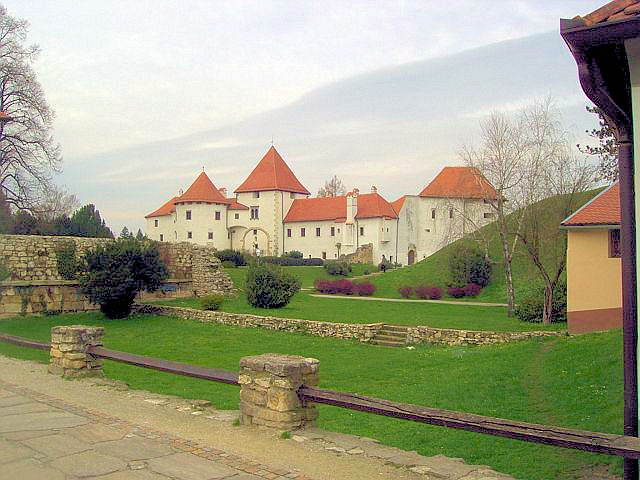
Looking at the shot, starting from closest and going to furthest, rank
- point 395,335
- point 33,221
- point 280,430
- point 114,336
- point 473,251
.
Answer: point 280,430 < point 114,336 < point 395,335 < point 33,221 < point 473,251

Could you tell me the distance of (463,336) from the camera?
2022 cm

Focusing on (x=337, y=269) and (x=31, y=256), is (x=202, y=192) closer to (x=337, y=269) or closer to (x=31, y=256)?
(x=337, y=269)

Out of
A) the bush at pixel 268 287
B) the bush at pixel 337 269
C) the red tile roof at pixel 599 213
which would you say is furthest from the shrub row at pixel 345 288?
the red tile roof at pixel 599 213

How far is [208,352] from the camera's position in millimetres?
16312

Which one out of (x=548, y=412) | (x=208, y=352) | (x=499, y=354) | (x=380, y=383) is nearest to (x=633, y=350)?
(x=548, y=412)

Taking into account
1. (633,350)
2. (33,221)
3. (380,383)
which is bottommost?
(380,383)

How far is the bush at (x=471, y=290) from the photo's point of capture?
124ft

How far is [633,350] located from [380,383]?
26.9 ft

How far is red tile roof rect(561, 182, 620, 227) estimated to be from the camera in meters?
18.7

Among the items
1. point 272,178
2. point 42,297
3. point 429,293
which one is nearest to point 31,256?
point 42,297

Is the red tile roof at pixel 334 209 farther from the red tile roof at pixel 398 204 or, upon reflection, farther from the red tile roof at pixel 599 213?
the red tile roof at pixel 599 213

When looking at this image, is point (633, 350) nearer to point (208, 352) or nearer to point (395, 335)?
point (208, 352)

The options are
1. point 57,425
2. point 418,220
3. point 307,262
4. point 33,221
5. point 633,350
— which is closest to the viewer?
point 633,350

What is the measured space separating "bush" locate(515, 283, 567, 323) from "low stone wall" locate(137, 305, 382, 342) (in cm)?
790
